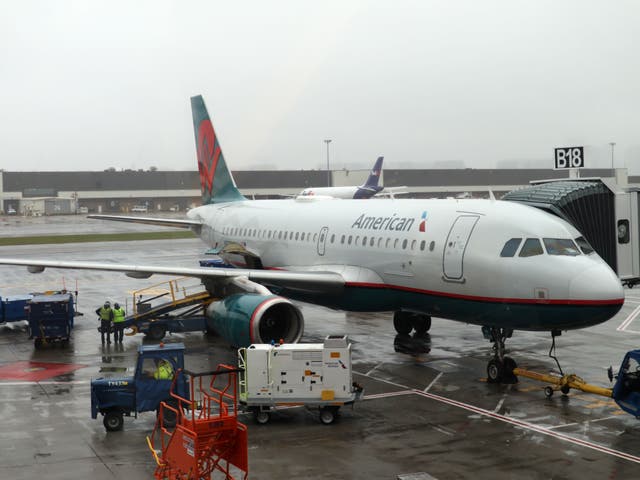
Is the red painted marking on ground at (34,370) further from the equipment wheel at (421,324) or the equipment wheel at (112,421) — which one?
the equipment wheel at (421,324)

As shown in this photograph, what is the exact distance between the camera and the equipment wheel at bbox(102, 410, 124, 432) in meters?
16.4

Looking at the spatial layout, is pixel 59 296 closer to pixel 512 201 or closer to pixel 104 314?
pixel 104 314

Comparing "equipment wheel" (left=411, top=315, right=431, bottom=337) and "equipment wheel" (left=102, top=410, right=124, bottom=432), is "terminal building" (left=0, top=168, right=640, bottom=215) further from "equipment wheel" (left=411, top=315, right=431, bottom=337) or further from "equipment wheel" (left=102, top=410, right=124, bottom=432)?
"equipment wheel" (left=102, top=410, right=124, bottom=432)

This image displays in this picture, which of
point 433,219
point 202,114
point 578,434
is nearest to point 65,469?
point 578,434

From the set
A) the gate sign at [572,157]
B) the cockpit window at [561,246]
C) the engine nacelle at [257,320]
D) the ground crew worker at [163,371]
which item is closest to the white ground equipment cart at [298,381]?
the ground crew worker at [163,371]

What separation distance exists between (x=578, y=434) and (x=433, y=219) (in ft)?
25.2

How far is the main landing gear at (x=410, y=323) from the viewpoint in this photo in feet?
88.9

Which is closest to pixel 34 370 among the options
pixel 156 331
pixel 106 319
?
pixel 106 319

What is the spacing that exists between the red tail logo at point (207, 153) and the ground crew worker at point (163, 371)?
19939 millimetres

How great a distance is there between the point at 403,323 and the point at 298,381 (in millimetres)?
10699

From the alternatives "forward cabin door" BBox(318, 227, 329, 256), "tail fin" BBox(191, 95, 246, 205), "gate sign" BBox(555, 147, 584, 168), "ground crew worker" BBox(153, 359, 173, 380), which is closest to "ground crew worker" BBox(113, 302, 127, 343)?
"forward cabin door" BBox(318, 227, 329, 256)

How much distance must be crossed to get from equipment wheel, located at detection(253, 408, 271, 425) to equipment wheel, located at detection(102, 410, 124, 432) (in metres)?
2.90

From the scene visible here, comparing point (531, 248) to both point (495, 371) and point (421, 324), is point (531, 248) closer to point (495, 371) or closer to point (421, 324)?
point (495, 371)

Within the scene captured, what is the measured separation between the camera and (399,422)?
16844mm
